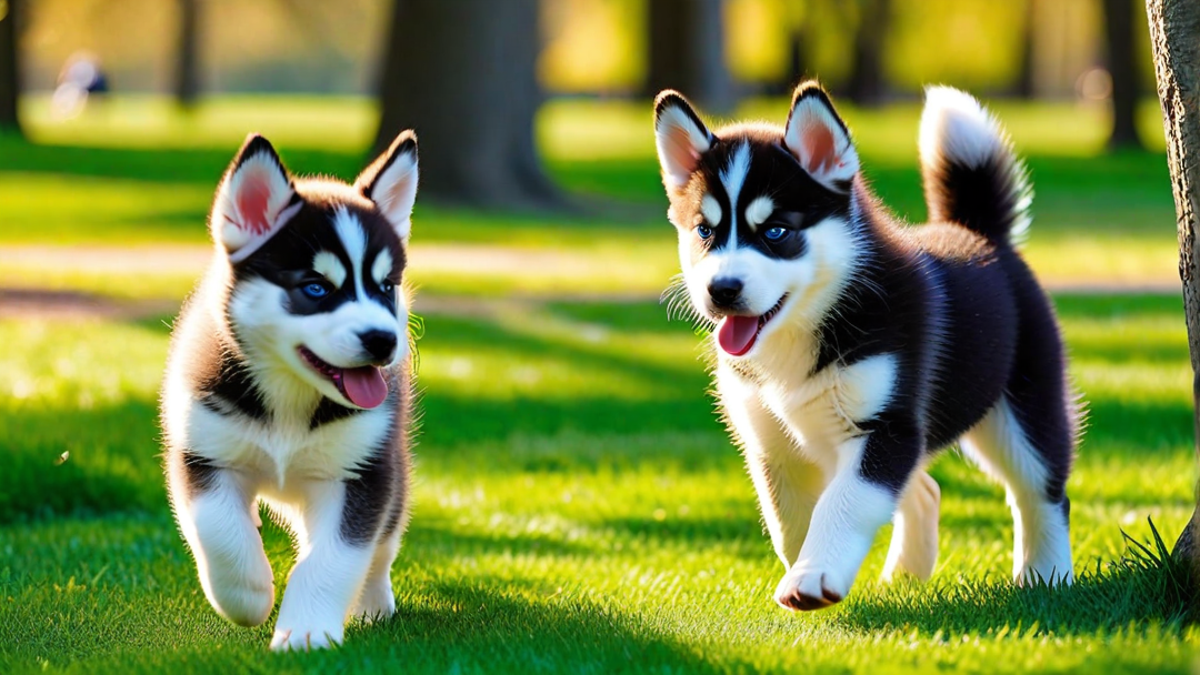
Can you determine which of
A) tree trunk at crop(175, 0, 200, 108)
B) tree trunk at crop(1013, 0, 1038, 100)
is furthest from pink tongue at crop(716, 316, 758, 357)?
tree trunk at crop(1013, 0, 1038, 100)

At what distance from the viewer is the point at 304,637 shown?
15.9 feet

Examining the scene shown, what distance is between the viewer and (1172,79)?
16.4 ft

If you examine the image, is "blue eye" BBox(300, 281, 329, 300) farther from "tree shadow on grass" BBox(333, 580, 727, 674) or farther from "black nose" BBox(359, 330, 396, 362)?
"tree shadow on grass" BBox(333, 580, 727, 674)

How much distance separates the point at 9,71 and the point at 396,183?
29.8m

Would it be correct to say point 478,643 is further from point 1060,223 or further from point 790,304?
point 1060,223

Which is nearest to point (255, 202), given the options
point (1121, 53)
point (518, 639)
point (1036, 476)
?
point (518, 639)

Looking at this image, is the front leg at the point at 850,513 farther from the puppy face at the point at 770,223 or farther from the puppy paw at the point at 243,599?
the puppy paw at the point at 243,599

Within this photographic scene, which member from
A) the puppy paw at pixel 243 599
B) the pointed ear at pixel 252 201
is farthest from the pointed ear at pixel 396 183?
the puppy paw at pixel 243 599

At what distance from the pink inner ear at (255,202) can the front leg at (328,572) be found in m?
0.80

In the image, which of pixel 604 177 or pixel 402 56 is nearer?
pixel 402 56

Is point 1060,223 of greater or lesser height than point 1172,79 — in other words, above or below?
below

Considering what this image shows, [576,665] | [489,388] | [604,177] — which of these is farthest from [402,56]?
[576,665]

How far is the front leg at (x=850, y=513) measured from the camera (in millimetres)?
4867

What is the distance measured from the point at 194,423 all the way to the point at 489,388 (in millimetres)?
6017
